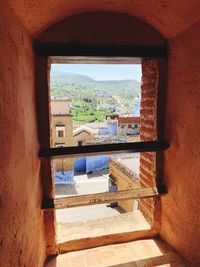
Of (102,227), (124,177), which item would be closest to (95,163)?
(124,177)

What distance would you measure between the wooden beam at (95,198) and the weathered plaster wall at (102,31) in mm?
1824

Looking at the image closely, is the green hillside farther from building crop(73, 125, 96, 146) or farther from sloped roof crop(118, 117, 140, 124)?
building crop(73, 125, 96, 146)

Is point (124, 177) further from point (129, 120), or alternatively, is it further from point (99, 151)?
point (129, 120)

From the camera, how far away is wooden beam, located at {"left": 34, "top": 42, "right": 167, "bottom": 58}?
8.14 ft

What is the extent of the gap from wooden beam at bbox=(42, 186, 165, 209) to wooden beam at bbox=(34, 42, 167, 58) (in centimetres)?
168

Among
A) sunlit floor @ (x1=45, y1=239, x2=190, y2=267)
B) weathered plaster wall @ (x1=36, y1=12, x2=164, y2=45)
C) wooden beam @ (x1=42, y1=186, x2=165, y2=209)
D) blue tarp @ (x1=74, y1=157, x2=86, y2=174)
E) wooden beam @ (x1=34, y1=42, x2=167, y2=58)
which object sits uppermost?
Answer: weathered plaster wall @ (x1=36, y1=12, x2=164, y2=45)

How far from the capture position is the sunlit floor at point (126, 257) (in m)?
2.87

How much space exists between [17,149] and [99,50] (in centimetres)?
148

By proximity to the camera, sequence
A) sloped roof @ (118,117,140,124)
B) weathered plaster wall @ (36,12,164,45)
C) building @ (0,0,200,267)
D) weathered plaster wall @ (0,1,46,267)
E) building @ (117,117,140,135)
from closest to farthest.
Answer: weathered plaster wall @ (0,1,46,267) < building @ (0,0,200,267) < weathered plaster wall @ (36,12,164,45) < sloped roof @ (118,117,140,124) < building @ (117,117,140,135)

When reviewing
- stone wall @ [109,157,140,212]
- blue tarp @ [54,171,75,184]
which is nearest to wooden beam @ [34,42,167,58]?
stone wall @ [109,157,140,212]

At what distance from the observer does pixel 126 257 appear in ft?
9.80

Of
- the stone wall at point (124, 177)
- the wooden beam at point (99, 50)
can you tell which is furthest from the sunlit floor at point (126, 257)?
the stone wall at point (124, 177)

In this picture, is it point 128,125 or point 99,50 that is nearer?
point 99,50

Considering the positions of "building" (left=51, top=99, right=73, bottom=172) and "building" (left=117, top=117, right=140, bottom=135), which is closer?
"building" (left=51, top=99, right=73, bottom=172)
